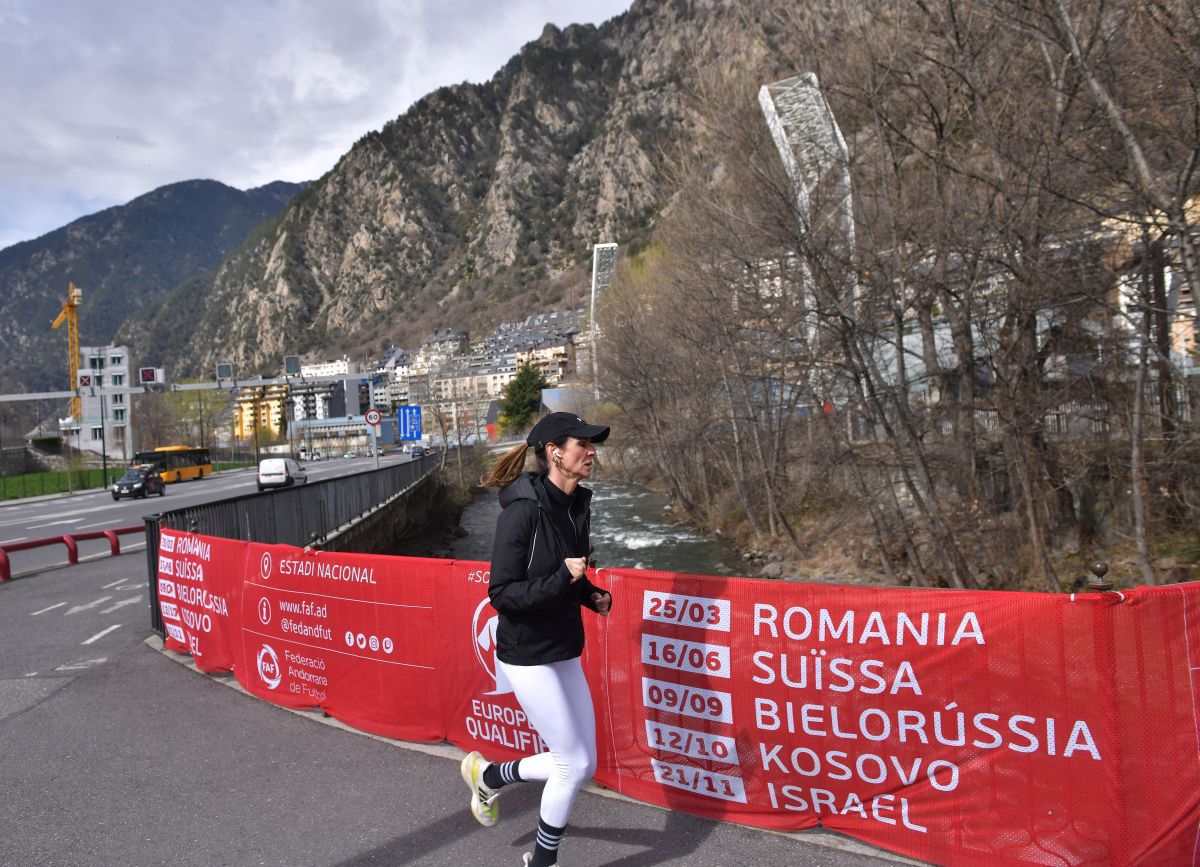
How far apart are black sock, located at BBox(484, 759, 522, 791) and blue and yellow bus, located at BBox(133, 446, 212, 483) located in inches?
2017

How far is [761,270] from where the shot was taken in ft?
52.0

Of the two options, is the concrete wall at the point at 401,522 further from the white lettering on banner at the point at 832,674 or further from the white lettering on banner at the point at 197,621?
the white lettering on banner at the point at 832,674

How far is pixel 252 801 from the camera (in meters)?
4.52

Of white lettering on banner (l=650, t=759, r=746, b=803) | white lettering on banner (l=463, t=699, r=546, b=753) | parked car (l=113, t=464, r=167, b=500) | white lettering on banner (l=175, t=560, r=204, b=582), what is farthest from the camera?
parked car (l=113, t=464, r=167, b=500)

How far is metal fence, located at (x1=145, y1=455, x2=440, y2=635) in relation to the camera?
30.0ft

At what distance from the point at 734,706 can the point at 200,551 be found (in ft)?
18.2

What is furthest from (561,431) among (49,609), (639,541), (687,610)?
(639,541)

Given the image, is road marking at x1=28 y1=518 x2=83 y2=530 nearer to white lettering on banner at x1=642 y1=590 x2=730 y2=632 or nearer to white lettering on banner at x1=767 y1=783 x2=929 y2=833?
white lettering on banner at x1=642 y1=590 x2=730 y2=632

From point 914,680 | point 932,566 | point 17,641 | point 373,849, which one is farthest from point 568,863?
point 932,566

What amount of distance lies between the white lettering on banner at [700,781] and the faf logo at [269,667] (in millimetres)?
3459

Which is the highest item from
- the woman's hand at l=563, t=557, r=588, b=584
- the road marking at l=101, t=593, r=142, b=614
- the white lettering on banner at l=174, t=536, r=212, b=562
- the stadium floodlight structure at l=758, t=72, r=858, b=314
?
the stadium floodlight structure at l=758, t=72, r=858, b=314

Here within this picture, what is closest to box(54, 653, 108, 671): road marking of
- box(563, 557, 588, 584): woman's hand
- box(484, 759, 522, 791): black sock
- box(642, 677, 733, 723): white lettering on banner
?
box(484, 759, 522, 791): black sock

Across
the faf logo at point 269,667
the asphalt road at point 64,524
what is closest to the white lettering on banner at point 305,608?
the faf logo at point 269,667

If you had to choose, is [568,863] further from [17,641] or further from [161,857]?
[17,641]
